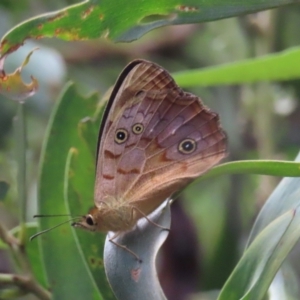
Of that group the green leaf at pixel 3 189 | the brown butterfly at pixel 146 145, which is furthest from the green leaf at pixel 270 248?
the green leaf at pixel 3 189

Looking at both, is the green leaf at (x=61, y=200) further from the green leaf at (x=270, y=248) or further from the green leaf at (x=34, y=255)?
the green leaf at (x=270, y=248)

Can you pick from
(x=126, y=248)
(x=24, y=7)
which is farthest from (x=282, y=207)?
(x=24, y=7)

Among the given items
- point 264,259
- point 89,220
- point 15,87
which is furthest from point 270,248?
point 15,87

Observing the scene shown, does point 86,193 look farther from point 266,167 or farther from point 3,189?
point 266,167

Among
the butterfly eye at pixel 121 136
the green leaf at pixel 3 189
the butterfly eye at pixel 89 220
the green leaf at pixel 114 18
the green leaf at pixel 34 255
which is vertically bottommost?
the green leaf at pixel 34 255

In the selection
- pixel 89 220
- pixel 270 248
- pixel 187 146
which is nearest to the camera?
pixel 270 248
